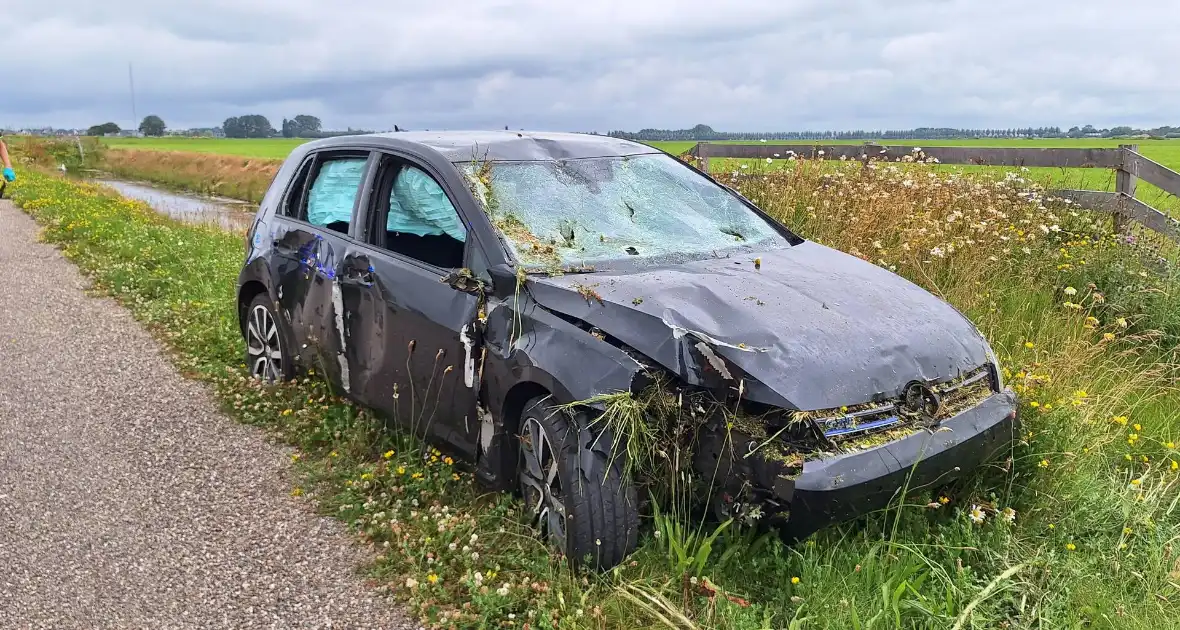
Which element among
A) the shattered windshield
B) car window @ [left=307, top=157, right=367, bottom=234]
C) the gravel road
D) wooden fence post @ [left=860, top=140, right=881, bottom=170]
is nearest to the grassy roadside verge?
the gravel road

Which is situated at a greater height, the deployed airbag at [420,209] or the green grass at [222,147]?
the green grass at [222,147]

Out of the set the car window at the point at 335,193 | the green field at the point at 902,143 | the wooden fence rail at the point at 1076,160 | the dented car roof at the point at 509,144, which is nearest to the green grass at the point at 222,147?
the green field at the point at 902,143

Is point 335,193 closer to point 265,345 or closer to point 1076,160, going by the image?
point 265,345

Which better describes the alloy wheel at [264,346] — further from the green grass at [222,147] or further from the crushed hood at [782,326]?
the green grass at [222,147]

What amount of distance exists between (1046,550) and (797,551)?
1.10 meters

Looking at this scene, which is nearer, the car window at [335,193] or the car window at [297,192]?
→ the car window at [335,193]

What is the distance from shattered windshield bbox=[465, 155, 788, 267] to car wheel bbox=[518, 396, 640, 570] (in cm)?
74

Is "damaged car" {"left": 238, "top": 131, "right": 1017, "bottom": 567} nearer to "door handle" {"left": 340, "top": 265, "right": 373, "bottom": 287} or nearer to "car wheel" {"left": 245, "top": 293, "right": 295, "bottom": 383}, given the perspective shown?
"door handle" {"left": 340, "top": 265, "right": 373, "bottom": 287}

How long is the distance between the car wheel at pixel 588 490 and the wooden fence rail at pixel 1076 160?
20.1 feet

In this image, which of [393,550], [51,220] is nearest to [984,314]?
[393,550]

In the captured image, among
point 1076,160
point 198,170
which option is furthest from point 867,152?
point 198,170

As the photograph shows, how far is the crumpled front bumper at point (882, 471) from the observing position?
8.95 ft

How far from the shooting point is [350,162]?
15.2ft

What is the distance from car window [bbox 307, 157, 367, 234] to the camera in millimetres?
4512
